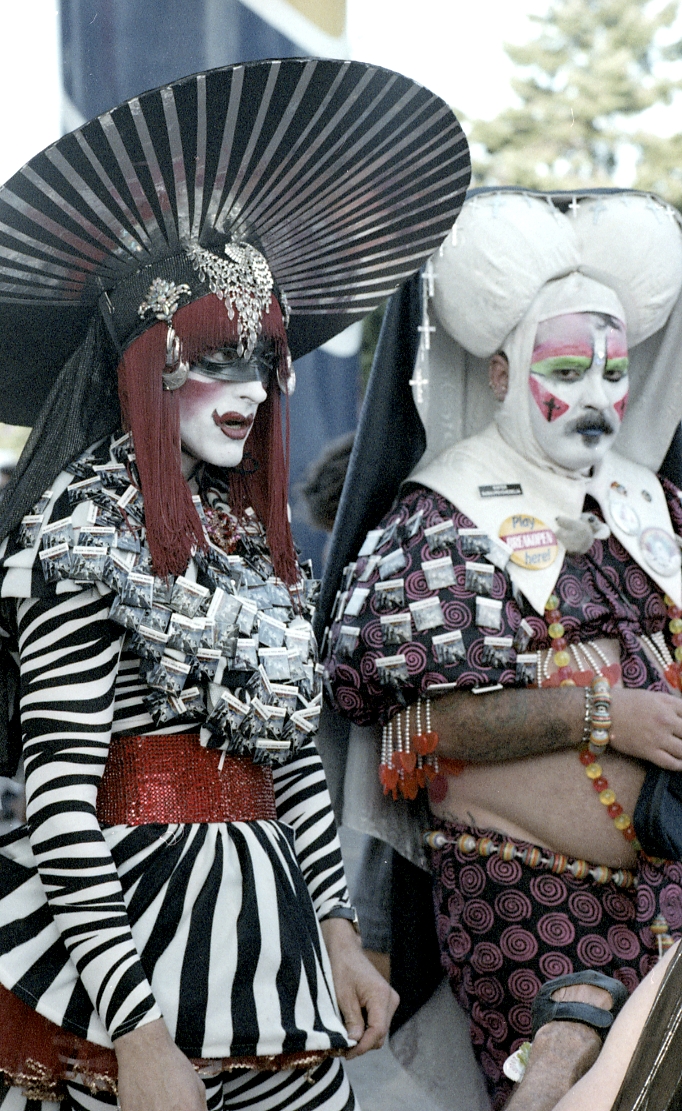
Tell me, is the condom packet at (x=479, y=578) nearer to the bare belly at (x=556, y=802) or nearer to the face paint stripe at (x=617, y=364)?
the bare belly at (x=556, y=802)

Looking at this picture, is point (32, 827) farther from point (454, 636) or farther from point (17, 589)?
point (454, 636)

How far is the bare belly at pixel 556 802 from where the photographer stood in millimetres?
2742

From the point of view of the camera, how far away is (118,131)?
1948mm

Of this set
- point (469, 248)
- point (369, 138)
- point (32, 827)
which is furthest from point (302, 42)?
point (32, 827)

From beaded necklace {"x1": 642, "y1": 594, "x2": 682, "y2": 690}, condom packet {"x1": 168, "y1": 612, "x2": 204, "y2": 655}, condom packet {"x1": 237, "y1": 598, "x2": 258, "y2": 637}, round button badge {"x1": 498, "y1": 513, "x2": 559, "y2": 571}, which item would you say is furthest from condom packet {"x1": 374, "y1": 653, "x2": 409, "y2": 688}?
condom packet {"x1": 168, "y1": 612, "x2": 204, "y2": 655}

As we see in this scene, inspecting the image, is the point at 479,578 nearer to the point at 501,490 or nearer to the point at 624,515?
the point at 501,490

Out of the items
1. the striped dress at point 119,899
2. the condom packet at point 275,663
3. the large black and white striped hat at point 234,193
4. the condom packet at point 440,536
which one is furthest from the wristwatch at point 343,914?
the large black and white striped hat at point 234,193

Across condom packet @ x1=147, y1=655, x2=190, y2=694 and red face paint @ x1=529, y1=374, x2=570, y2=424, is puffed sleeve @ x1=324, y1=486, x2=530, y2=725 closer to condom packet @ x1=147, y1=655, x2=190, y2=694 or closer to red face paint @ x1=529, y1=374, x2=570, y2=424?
red face paint @ x1=529, y1=374, x2=570, y2=424

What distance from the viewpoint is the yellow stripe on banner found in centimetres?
433

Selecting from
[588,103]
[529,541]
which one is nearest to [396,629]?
[529,541]

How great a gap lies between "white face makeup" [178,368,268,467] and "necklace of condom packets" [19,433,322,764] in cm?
9

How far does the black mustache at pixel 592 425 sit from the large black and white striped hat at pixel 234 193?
60 centimetres

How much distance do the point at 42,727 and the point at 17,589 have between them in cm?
21

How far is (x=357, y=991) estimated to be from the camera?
2145mm
